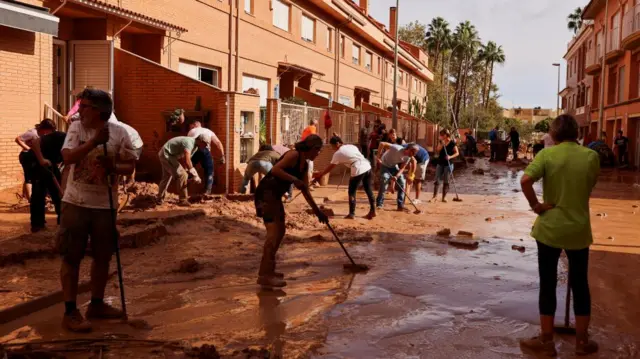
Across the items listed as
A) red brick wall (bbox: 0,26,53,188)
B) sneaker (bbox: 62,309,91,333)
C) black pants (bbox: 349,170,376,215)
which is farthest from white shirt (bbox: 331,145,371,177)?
sneaker (bbox: 62,309,91,333)

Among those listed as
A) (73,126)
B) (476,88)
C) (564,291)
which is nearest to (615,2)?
(564,291)

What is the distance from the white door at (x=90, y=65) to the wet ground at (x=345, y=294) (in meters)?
4.96

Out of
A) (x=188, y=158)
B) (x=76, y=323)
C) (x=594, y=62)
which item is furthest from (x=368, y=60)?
(x=76, y=323)

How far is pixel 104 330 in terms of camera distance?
4.95m

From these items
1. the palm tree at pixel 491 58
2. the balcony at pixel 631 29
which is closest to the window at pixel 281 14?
the balcony at pixel 631 29

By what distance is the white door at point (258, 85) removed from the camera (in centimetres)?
Result: 2102

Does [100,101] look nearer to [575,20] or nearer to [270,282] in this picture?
[270,282]

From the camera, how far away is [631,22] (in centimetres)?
3039

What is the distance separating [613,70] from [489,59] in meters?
47.6

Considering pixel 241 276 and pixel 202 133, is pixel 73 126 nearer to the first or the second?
pixel 241 276

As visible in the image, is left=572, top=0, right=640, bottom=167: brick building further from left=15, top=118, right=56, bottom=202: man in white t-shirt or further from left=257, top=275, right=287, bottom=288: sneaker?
left=257, top=275, right=287, bottom=288: sneaker

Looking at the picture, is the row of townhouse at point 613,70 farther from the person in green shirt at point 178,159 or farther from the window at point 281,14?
the person in green shirt at point 178,159

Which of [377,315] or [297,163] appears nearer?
[377,315]

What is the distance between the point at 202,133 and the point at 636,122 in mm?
25917
